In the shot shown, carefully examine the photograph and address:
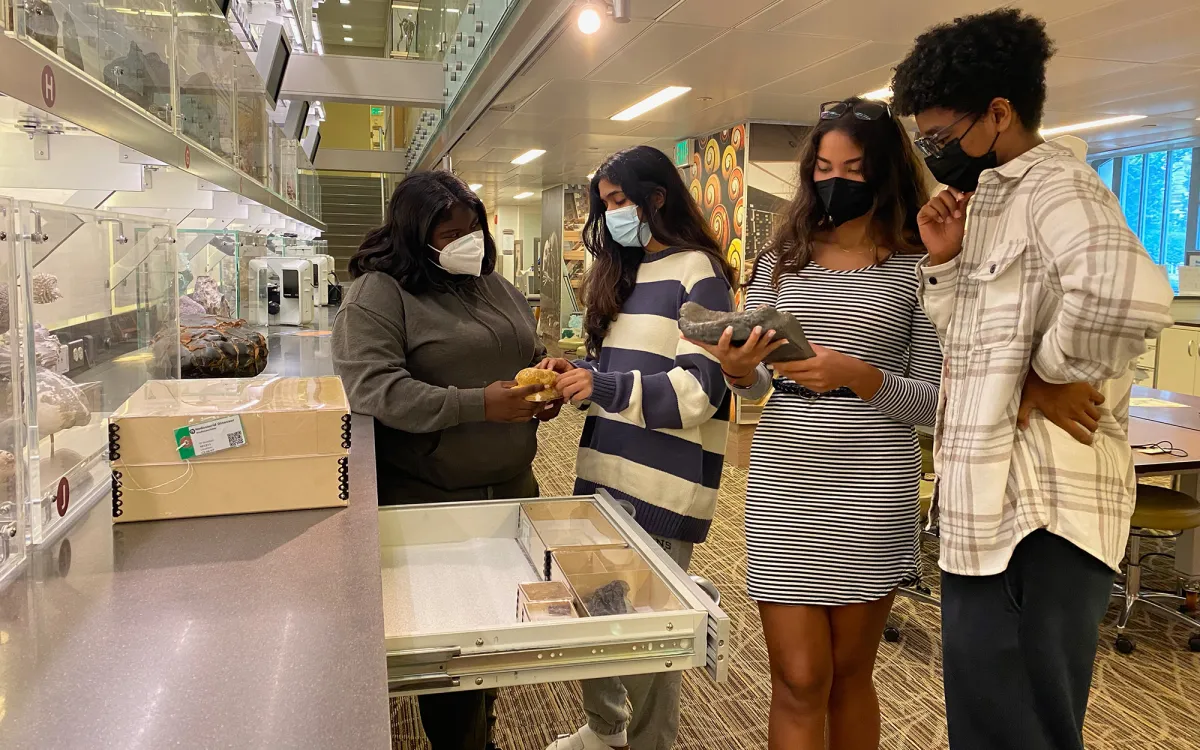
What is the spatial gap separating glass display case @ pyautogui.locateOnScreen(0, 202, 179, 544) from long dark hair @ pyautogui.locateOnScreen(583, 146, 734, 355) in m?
1.05

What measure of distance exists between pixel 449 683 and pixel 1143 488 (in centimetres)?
339

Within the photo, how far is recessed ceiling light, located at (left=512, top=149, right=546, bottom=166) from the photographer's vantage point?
9742 millimetres

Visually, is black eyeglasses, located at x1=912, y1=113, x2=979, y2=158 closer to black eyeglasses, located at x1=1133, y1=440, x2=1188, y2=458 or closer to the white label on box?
the white label on box

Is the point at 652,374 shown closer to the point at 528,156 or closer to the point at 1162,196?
the point at 528,156

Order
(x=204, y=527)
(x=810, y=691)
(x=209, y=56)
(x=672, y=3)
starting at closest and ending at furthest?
(x=204, y=527) → (x=810, y=691) → (x=209, y=56) → (x=672, y=3)

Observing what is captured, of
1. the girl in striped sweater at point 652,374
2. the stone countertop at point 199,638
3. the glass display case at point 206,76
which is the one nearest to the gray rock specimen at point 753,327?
the girl in striped sweater at point 652,374

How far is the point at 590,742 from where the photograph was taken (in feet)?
7.19

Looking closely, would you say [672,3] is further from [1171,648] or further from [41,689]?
[41,689]

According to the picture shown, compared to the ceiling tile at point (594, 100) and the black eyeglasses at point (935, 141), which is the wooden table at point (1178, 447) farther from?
the ceiling tile at point (594, 100)

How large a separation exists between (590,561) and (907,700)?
194cm

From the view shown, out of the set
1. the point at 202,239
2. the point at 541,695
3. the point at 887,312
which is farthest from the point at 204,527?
the point at 202,239

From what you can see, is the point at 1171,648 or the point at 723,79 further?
the point at 723,79

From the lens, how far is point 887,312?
66.0 inches

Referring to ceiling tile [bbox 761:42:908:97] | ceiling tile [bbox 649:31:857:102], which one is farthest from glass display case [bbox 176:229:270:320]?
ceiling tile [bbox 761:42:908:97]
